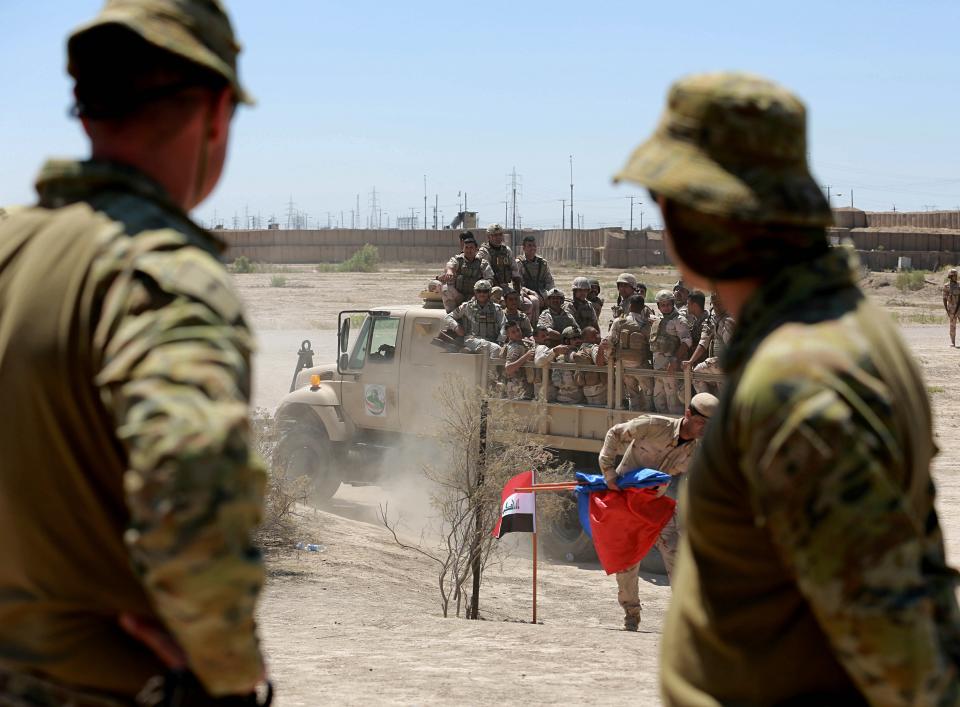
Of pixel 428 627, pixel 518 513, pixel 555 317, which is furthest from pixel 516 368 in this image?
pixel 428 627

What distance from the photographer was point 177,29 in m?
1.92

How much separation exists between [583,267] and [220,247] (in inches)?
2079

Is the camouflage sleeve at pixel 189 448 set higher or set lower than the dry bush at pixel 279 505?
higher

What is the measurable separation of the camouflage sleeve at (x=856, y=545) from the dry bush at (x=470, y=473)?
294 inches

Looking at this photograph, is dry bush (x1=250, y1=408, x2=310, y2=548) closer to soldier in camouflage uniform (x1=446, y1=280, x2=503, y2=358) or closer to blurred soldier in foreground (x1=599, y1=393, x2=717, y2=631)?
soldier in camouflage uniform (x1=446, y1=280, x2=503, y2=358)

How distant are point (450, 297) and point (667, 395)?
3.13 meters

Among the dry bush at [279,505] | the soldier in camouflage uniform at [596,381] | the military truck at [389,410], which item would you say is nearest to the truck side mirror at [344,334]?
the military truck at [389,410]

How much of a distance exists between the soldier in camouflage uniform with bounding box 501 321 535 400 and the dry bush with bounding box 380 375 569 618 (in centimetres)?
28

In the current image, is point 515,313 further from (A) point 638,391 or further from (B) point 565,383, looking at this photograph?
(A) point 638,391

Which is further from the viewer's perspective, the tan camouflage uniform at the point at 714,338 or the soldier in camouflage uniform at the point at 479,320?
the soldier in camouflage uniform at the point at 479,320

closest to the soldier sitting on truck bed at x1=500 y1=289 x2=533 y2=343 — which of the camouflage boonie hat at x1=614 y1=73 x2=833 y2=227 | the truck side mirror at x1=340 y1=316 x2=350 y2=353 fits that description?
the truck side mirror at x1=340 y1=316 x2=350 y2=353

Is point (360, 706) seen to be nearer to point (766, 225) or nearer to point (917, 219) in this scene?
point (766, 225)

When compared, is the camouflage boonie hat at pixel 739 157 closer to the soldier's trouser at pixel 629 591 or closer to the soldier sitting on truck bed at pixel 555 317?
the soldier's trouser at pixel 629 591

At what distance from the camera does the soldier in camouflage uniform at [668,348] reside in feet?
35.1
